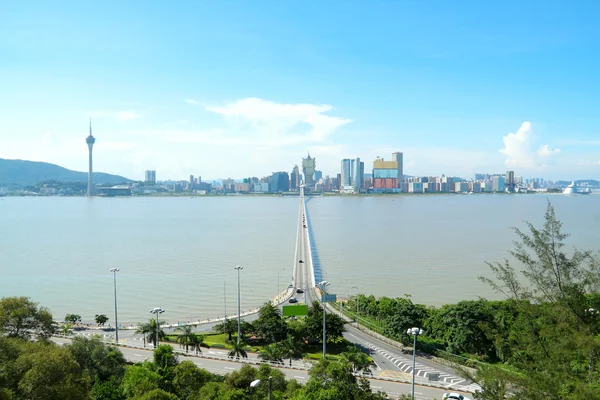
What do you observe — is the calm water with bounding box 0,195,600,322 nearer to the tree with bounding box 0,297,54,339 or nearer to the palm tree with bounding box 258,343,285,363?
the palm tree with bounding box 258,343,285,363

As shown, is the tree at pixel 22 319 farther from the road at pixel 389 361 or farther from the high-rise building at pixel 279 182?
the high-rise building at pixel 279 182

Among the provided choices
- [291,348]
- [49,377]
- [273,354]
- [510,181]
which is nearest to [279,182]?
[510,181]

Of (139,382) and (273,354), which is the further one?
(273,354)

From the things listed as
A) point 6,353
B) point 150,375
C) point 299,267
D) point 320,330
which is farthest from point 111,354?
point 299,267

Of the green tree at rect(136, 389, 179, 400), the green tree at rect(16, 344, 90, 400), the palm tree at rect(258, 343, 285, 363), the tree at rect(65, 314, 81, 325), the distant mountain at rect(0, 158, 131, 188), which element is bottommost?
the tree at rect(65, 314, 81, 325)

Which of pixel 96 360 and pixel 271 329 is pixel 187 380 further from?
pixel 271 329

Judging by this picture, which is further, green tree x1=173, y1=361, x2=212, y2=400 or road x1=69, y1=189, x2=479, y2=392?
road x1=69, y1=189, x2=479, y2=392

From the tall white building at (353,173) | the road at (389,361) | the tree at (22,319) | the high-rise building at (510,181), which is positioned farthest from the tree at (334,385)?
the high-rise building at (510,181)

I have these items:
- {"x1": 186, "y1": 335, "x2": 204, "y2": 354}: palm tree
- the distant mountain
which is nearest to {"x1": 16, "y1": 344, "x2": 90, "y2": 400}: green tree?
{"x1": 186, "y1": 335, "x2": 204, "y2": 354}: palm tree
